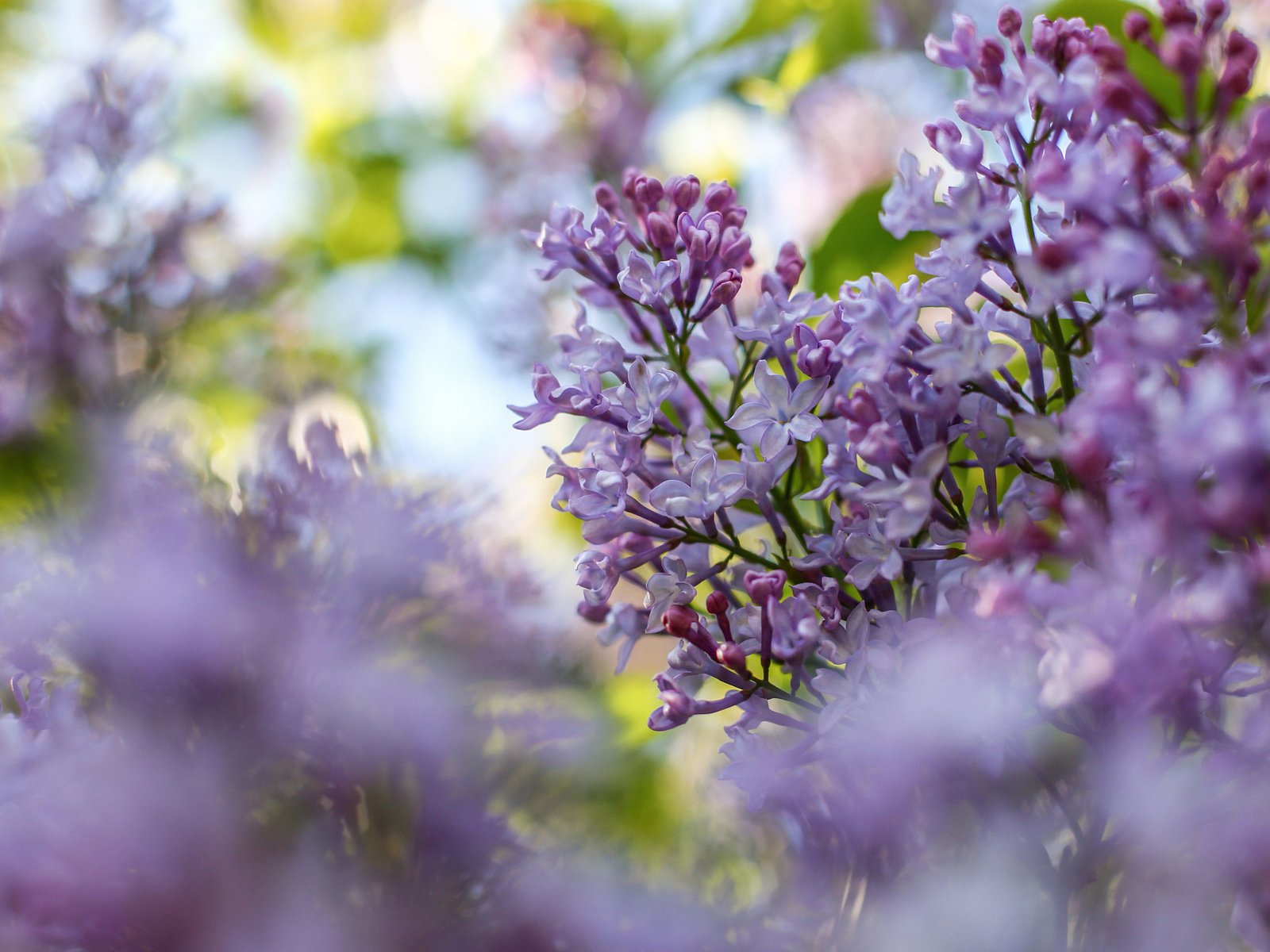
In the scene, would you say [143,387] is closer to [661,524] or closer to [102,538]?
[102,538]

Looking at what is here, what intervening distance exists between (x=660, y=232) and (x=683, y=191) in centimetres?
2

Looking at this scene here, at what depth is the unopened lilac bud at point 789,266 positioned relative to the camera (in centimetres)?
36

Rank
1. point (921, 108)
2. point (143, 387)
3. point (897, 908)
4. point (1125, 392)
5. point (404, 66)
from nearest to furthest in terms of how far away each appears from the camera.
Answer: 1. point (1125, 392)
2. point (897, 908)
3. point (143, 387)
4. point (921, 108)
5. point (404, 66)

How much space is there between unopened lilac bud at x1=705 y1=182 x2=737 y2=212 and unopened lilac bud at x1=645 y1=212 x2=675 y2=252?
23mm

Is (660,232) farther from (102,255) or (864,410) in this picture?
(102,255)

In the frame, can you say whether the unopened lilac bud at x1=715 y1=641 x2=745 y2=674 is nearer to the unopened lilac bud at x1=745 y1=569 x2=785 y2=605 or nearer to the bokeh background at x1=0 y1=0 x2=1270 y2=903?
the unopened lilac bud at x1=745 y1=569 x2=785 y2=605

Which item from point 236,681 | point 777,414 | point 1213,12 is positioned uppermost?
point 1213,12

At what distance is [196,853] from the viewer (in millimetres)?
386

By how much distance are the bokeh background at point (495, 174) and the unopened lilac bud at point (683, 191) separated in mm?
51

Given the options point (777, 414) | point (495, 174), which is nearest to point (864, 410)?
point (777, 414)

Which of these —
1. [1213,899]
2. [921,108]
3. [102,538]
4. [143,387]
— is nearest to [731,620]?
[1213,899]

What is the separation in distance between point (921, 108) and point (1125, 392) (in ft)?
2.70

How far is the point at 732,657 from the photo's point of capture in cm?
31

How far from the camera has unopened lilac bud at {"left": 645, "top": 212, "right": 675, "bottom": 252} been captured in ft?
1.11
